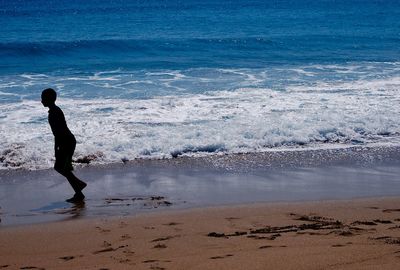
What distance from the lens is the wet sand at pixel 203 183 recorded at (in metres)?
7.09

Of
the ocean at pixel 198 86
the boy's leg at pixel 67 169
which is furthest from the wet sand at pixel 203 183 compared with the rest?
the ocean at pixel 198 86

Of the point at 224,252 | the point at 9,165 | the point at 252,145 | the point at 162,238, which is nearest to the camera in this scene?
the point at 224,252

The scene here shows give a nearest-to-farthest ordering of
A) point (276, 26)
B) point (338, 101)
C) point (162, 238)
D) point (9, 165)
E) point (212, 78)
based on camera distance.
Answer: point (162, 238) → point (9, 165) → point (338, 101) → point (212, 78) → point (276, 26)

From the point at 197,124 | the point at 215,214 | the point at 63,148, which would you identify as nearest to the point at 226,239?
the point at 215,214

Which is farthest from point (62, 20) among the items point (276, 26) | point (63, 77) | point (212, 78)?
point (212, 78)

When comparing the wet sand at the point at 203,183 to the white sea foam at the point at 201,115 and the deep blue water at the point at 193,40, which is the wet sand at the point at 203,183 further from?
the deep blue water at the point at 193,40

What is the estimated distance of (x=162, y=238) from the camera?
5.61m

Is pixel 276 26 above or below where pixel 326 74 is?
above

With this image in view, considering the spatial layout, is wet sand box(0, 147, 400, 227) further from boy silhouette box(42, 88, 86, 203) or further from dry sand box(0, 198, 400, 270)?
dry sand box(0, 198, 400, 270)

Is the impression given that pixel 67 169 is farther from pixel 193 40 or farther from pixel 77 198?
pixel 193 40

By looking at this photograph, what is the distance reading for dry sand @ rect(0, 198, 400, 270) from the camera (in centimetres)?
464

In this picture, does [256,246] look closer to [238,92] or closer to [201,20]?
[238,92]

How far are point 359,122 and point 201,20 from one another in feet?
95.1

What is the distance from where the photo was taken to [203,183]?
316 inches
